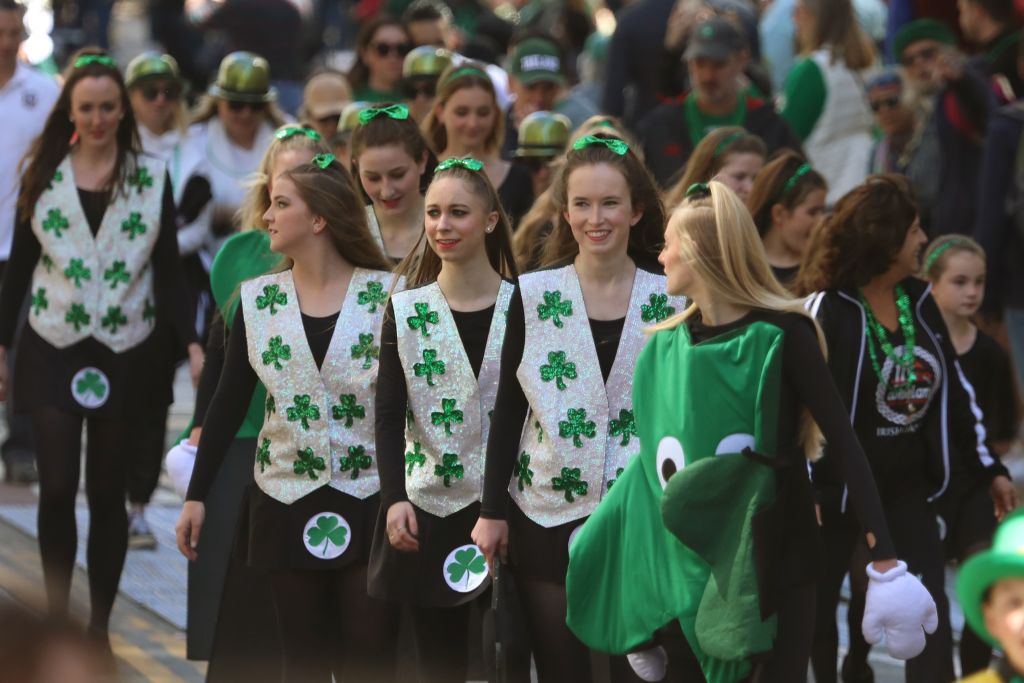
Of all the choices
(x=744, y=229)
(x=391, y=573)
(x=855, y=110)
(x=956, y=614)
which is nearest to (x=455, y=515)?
(x=391, y=573)

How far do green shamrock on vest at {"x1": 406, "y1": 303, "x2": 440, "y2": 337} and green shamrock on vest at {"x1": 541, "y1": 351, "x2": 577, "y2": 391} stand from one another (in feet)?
1.42

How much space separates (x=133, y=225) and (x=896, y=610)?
3.81 m

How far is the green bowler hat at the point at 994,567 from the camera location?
296 cm

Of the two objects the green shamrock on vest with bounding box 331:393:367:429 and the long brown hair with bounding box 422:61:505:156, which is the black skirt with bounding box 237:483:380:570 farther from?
the long brown hair with bounding box 422:61:505:156

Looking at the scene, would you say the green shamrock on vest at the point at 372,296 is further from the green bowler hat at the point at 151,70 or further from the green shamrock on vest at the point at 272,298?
the green bowler hat at the point at 151,70

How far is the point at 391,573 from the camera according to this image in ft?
18.2

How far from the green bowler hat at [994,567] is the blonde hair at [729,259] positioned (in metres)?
1.76

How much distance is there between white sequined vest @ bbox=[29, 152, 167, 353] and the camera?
7375 millimetres

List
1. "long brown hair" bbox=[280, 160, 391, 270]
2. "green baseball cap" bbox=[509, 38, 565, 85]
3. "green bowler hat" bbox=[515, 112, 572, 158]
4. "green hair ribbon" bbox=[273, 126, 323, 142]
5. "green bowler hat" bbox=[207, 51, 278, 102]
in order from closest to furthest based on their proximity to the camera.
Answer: "long brown hair" bbox=[280, 160, 391, 270] → "green hair ribbon" bbox=[273, 126, 323, 142] → "green bowler hat" bbox=[515, 112, 572, 158] → "green bowler hat" bbox=[207, 51, 278, 102] → "green baseball cap" bbox=[509, 38, 565, 85]

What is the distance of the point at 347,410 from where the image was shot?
19.3ft

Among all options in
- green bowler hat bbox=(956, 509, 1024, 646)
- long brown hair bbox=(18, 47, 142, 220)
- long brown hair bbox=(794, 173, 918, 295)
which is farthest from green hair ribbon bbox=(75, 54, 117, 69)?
green bowler hat bbox=(956, 509, 1024, 646)

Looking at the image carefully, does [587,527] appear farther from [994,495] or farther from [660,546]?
[994,495]

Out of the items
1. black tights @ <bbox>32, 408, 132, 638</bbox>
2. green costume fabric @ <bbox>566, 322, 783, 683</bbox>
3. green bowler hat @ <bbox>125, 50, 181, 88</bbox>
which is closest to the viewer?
green costume fabric @ <bbox>566, 322, 783, 683</bbox>

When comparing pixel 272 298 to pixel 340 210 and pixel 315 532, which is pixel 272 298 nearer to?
pixel 340 210
